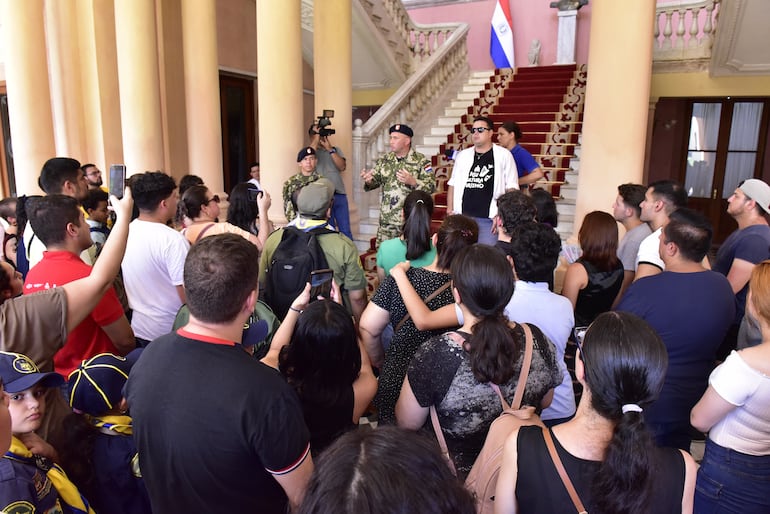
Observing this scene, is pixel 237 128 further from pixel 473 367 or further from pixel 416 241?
pixel 473 367

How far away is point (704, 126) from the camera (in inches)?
413

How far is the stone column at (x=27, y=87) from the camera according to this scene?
6.32 meters

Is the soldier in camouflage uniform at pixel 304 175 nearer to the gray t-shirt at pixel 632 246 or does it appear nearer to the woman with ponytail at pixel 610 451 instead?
the gray t-shirt at pixel 632 246

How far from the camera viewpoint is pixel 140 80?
6.57 m

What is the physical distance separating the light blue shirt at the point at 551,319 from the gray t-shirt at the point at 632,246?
4.59 feet

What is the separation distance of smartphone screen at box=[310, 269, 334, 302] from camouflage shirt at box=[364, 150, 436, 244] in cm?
274

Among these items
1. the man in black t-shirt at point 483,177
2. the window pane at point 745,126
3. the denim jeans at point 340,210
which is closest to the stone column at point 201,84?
the denim jeans at point 340,210

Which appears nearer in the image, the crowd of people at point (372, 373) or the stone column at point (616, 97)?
the crowd of people at point (372, 373)

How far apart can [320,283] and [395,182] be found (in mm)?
2916

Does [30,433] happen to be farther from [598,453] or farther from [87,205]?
[87,205]

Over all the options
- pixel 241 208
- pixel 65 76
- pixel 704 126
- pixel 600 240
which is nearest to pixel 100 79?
pixel 65 76

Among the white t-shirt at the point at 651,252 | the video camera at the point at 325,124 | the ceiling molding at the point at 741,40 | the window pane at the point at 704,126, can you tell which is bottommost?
the white t-shirt at the point at 651,252

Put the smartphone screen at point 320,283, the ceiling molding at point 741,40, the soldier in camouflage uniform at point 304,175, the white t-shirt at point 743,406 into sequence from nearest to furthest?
the white t-shirt at point 743,406, the smartphone screen at point 320,283, the soldier in camouflage uniform at point 304,175, the ceiling molding at point 741,40

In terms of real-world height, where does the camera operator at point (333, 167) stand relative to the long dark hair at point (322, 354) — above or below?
above
